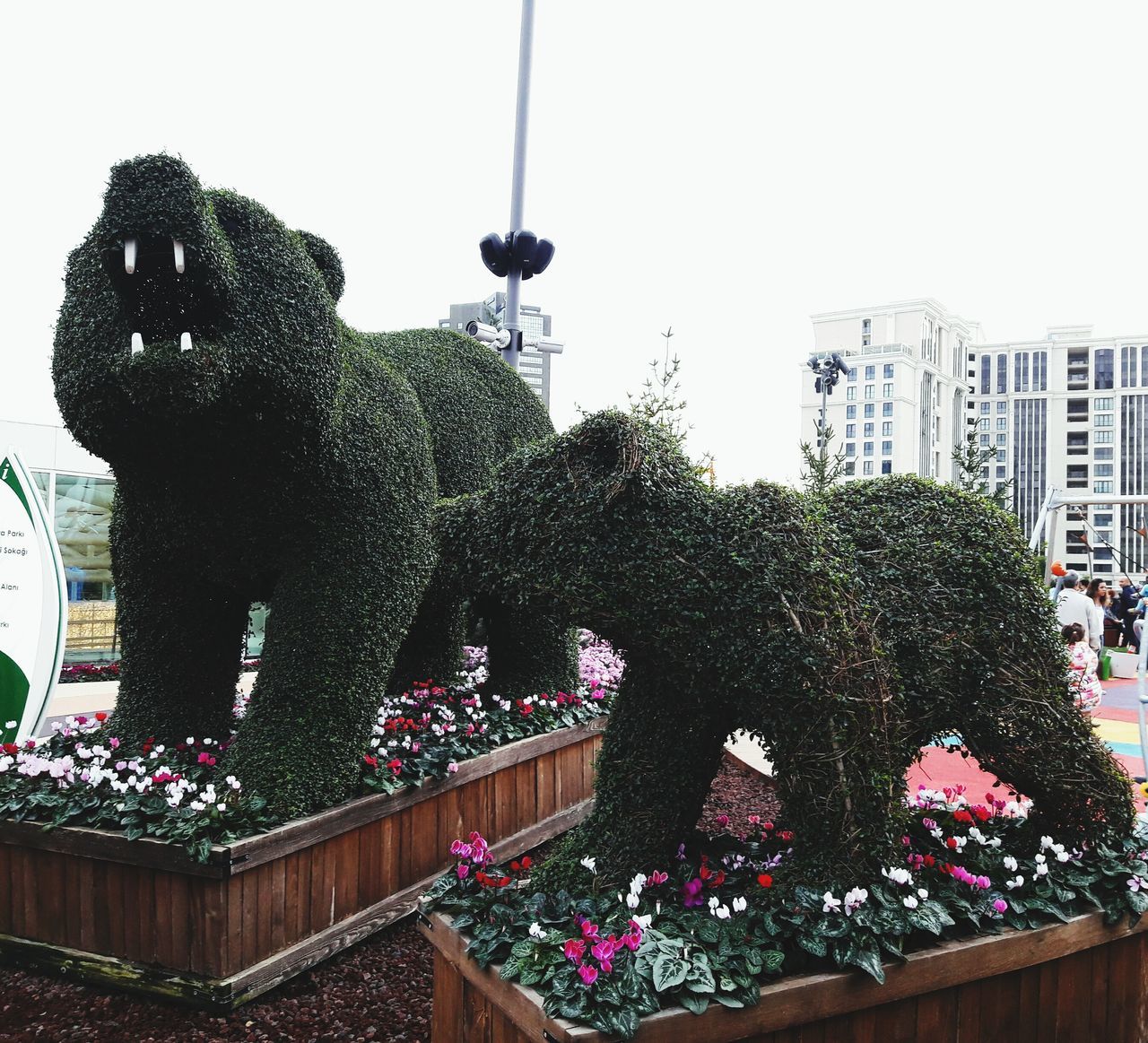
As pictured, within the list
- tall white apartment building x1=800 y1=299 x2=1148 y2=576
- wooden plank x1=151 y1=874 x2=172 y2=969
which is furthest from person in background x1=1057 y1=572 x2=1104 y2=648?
tall white apartment building x1=800 y1=299 x2=1148 y2=576

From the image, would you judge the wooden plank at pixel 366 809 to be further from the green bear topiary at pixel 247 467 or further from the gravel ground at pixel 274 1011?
the gravel ground at pixel 274 1011

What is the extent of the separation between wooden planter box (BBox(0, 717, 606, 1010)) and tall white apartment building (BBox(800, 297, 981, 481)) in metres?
63.6

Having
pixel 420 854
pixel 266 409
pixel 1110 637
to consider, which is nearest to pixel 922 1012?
pixel 420 854

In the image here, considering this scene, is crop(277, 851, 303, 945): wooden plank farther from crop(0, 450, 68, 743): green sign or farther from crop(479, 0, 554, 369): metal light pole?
crop(479, 0, 554, 369): metal light pole

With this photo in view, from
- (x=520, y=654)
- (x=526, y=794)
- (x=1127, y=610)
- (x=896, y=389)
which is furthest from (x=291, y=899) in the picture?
(x=896, y=389)

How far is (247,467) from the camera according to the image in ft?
12.1

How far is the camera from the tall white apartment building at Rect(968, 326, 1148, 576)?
68.9m

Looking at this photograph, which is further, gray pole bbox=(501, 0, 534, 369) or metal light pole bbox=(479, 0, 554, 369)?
gray pole bbox=(501, 0, 534, 369)

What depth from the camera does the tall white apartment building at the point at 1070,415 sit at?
68.9 meters

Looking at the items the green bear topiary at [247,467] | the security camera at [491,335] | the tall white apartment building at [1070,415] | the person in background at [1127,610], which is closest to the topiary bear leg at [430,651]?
the green bear topiary at [247,467]

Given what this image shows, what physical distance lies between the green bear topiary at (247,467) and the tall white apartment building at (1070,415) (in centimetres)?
7265

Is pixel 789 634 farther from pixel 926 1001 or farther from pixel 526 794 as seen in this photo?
pixel 526 794

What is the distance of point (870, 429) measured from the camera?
68.1m

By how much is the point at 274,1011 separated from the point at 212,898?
500mm
